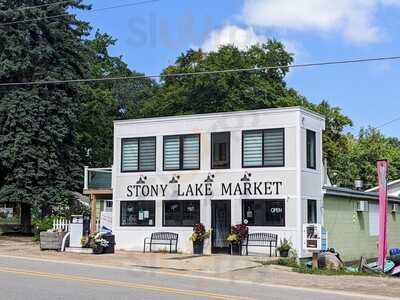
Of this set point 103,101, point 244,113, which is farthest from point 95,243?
point 103,101

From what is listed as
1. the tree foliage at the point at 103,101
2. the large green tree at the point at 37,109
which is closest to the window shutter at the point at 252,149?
the large green tree at the point at 37,109

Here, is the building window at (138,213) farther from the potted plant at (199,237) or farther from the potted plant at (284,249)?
the potted plant at (284,249)

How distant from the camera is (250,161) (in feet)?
84.3

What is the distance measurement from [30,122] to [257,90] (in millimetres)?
17951

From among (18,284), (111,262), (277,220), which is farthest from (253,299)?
(277,220)

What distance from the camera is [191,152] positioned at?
88.7 ft

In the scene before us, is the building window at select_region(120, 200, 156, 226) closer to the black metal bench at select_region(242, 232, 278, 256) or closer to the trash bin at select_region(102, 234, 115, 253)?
the trash bin at select_region(102, 234, 115, 253)

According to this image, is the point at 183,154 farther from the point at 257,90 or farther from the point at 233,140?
the point at 257,90

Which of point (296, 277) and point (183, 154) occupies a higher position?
point (183, 154)

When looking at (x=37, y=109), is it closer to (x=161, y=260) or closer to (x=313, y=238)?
(x=161, y=260)

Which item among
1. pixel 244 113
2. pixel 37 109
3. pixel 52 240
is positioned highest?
pixel 37 109

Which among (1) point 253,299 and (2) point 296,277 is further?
(2) point 296,277

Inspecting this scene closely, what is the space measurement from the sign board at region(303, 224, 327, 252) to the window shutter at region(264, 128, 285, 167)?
12.8 feet

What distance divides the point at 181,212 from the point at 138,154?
3.42 meters
